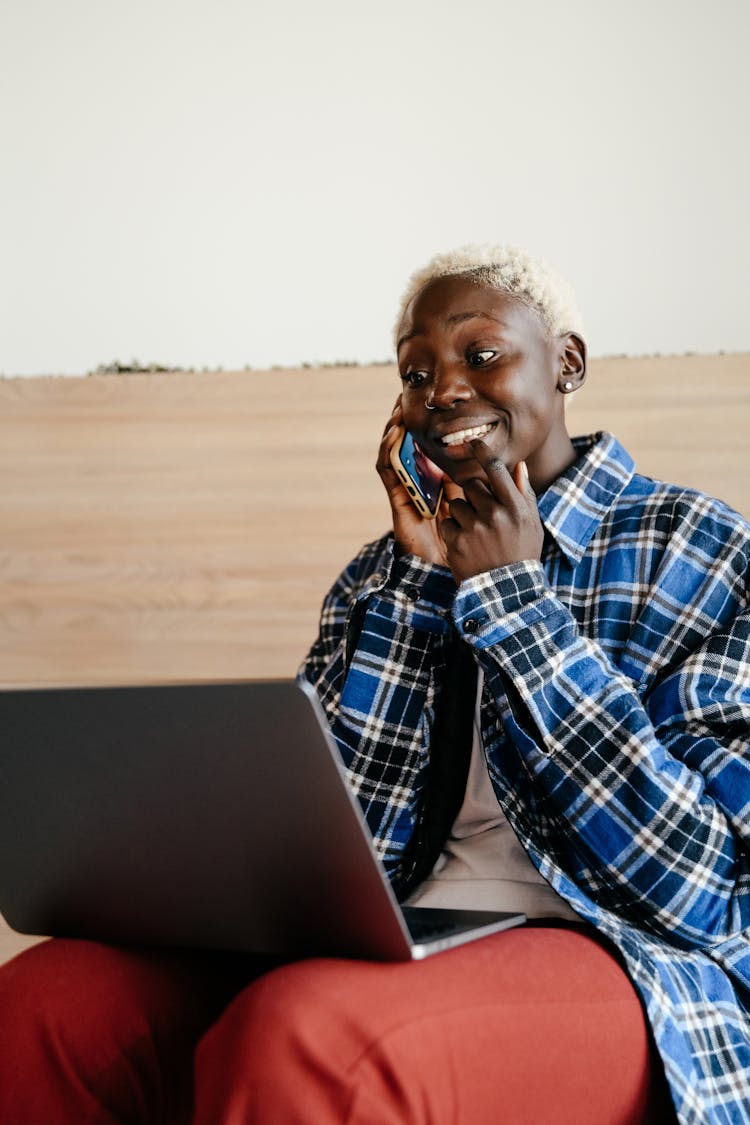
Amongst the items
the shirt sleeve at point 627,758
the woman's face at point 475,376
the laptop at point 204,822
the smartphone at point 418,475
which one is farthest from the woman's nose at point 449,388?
the laptop at point 204,822

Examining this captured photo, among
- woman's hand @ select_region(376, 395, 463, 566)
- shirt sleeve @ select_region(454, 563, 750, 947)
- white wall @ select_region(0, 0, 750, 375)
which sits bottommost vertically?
shirt sleeve @ select_region(454, 563, 750, 947)

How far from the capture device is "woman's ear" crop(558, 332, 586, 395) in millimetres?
Result: 1253

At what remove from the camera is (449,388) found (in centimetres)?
117

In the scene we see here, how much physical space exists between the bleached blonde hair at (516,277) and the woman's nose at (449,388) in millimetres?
111

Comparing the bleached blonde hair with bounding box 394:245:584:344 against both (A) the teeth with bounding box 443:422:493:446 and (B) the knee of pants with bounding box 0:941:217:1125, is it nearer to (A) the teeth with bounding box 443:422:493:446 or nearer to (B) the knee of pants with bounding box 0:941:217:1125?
(A) the teeth with bounding box 443:422:493:446

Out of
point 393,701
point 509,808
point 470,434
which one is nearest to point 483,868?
point 509,808

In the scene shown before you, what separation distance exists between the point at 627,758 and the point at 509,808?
0.15 metres

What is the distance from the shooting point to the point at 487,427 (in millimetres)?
1182

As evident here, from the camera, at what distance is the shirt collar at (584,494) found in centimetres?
115

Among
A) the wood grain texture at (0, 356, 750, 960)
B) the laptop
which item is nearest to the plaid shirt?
the laptop

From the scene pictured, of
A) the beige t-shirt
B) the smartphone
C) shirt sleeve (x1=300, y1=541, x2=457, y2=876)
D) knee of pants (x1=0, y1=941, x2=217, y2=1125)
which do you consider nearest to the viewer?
knee of pants (x1=0, y1=941, x2=217, y2=1125)

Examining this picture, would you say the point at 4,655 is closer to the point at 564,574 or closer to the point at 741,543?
the point at 564,574

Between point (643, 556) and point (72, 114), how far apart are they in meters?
1.59

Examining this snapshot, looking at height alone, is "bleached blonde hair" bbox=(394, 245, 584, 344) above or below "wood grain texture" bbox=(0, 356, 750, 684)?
above
